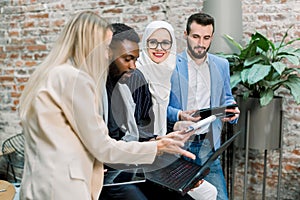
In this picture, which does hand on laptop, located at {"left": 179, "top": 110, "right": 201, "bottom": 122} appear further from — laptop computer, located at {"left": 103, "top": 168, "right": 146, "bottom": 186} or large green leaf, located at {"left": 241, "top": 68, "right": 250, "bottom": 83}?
large green leaf, located at {"left": 241, "top": 68, "right": 250, "bottom": 83}

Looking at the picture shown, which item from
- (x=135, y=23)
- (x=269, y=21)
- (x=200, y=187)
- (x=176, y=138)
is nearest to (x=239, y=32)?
(x=269, y=21)

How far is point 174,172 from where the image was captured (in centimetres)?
143

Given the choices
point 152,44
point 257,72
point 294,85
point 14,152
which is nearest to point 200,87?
point 152,44

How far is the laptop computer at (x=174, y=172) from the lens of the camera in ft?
4.56

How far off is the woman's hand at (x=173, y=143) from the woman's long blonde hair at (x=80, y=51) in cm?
31

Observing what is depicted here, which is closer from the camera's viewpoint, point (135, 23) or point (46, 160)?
point (46, 160)

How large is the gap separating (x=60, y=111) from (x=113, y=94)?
0.24m

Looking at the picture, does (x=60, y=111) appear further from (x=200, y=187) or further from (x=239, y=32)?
(x=239, y=32)

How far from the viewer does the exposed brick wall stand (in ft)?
8.25

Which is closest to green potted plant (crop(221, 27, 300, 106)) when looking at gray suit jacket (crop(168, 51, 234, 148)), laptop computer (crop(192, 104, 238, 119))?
gray suit jacket (crop(168, 51, 234, 148))

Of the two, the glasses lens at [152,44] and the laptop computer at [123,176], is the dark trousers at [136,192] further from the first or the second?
the glasses lens at [152,44]

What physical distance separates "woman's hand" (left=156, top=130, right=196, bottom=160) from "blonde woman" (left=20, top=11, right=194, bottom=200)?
170 millimetres

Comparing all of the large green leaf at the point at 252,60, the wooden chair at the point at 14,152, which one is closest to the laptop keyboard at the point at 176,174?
the large green leaf at the point at 252,60

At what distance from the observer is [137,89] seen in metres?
1.38
